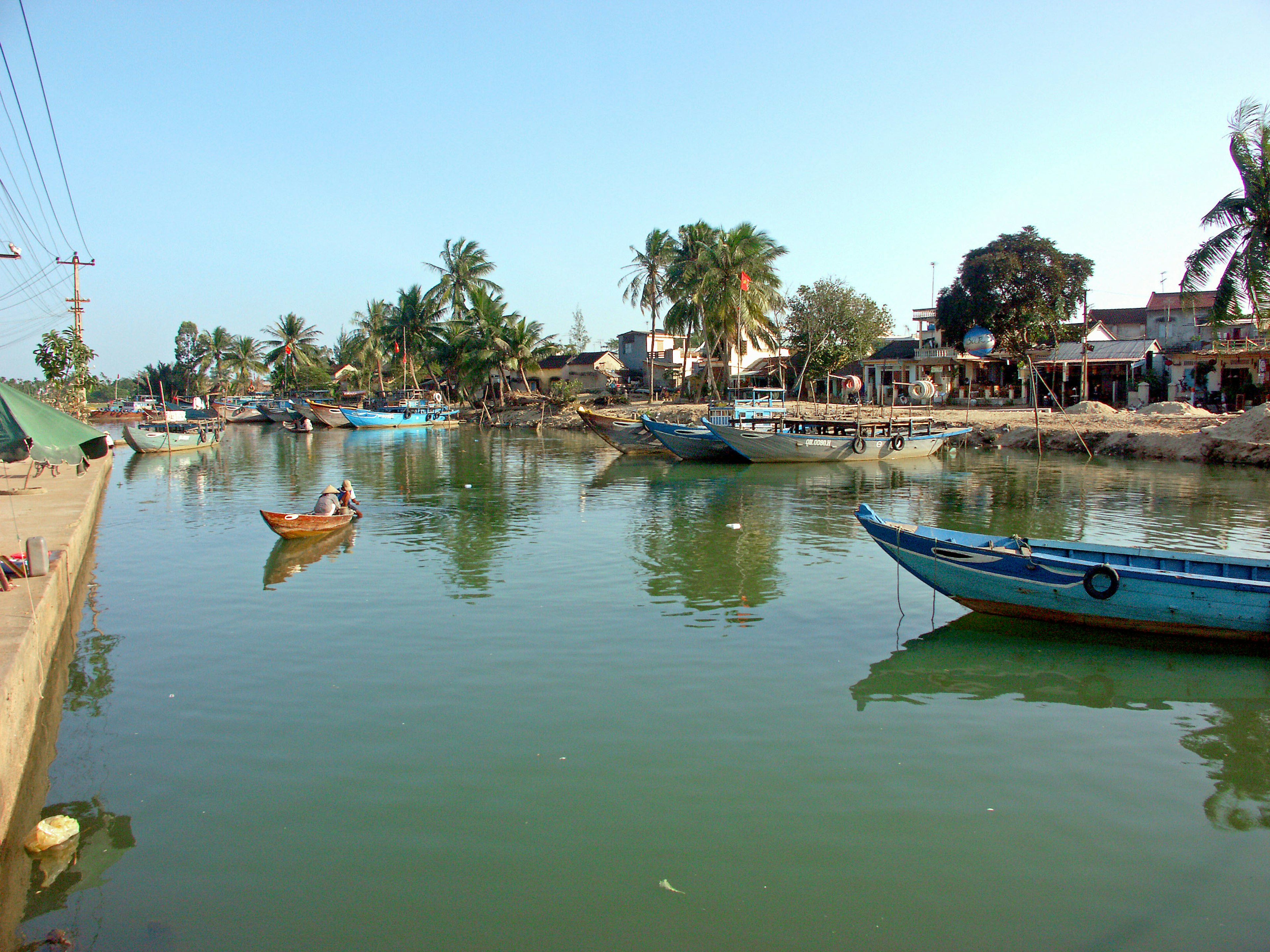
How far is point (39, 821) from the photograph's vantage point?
6293mm

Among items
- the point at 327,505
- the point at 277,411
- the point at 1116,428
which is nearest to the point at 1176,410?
the point at 1116,428

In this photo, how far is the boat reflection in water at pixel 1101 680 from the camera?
300 inches

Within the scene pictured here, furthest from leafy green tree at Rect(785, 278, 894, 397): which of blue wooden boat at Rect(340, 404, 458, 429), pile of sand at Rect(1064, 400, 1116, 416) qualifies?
blue wooden boat at Rect(340, 404, 458, 429)

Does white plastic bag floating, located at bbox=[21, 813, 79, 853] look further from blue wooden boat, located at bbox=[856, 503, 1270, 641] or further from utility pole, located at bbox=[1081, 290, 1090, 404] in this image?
utility pole, located at bbox=[1081, 290, 1090, 404]

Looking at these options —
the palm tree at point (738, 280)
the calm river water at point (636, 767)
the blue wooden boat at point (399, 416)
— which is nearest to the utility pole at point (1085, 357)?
the palm tree at point (738, 280)

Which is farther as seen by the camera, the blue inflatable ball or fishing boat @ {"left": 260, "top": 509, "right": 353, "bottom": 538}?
the blue inflatable ball

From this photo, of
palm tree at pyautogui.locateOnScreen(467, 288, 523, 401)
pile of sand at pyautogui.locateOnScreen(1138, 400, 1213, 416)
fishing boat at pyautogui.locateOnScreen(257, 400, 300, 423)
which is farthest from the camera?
fishing boat at pyautogui.locateOnScreen(257, 400, 300, 423)

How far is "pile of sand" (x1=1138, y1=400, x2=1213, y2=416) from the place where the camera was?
110ft

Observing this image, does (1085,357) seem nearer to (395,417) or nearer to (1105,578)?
(1105,578)

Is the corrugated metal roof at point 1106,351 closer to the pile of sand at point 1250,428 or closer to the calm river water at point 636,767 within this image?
the pile of sand at point 1250,428

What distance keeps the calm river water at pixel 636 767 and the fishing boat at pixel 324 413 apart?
4658 centimetres

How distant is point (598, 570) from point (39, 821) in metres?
8.85

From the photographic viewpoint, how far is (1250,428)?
27.9 metres

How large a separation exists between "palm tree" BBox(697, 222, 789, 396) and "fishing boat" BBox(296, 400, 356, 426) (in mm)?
28678
